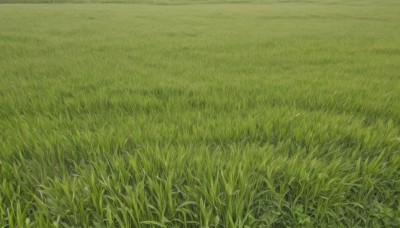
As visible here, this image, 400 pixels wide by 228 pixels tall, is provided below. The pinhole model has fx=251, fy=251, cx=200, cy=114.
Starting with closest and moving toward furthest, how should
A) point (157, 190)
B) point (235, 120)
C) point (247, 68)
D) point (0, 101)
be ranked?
point (157, 190) < point (235, 120) < point (0, 101) < point (247, 68)

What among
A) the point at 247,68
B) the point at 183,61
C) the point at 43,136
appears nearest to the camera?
the point at 43,136

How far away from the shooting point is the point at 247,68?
356 centimetres

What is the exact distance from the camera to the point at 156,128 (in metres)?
1.71

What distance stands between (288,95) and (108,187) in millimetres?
1871

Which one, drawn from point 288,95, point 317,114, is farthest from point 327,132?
point 288,95

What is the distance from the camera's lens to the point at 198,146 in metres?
1.51

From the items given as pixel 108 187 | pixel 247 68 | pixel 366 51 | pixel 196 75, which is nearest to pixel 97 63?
pixel 196 75

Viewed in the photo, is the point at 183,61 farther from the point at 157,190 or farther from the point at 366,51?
the point at 366,51

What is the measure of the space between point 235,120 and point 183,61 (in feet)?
7.73

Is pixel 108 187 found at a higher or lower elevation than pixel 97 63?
lower

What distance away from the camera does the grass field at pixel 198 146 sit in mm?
1058

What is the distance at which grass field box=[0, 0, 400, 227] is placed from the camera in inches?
41.6

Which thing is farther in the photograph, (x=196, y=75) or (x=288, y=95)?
(x=196, y=75)

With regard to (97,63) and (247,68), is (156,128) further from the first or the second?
(97,63)
